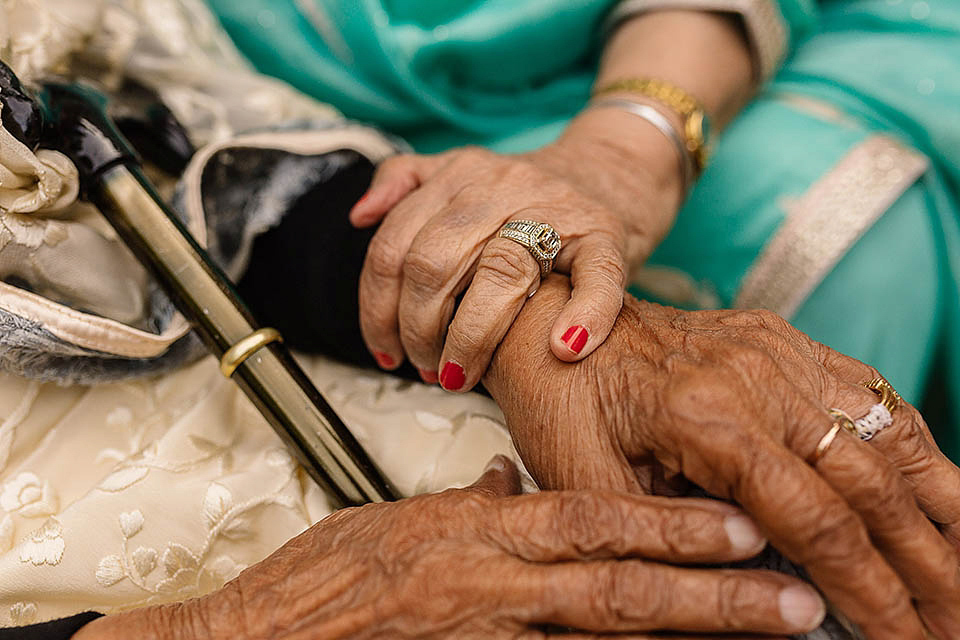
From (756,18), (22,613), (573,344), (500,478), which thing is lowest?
(22,613)

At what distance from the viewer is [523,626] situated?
1.54 feet

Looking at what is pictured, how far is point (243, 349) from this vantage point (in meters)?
0.61

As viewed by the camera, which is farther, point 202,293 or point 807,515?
point 202,293

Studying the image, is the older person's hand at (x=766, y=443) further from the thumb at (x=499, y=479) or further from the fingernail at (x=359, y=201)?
the fingernail at (x=359, y=201)

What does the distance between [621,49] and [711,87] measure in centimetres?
13

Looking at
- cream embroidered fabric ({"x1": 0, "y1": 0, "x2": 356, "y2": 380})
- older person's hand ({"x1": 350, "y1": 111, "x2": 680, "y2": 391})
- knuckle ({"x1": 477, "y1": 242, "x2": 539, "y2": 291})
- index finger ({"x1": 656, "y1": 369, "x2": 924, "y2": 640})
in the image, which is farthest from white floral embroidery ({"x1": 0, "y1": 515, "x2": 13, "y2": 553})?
index finger ({"x1": 656, "y1": 369, "x2": 924, "y2": 640})

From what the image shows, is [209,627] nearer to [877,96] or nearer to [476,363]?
[476,363]

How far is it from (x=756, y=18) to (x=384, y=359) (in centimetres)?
67

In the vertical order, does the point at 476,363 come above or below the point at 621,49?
below

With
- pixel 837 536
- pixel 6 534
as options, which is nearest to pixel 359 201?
pixel 6 534

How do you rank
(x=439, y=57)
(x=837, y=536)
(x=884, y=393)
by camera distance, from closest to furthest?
(x=837, y=536)
(x=884, y=393)
(x=439, y=57)

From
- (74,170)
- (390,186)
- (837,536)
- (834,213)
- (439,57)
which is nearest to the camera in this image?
(837,536)

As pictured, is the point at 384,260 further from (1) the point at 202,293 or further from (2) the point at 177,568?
(2) the point at 177,568

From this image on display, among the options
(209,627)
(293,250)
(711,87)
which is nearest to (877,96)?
(711,87)
